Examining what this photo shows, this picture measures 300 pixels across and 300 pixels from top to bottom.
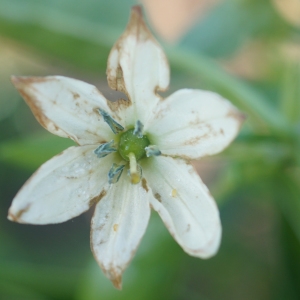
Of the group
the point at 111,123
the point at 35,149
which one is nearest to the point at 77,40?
the point at 35,149

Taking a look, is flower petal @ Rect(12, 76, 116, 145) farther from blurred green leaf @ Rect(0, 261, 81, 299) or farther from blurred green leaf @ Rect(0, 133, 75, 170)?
blurred green leaf @ Rect(0, 261, 81, 299)

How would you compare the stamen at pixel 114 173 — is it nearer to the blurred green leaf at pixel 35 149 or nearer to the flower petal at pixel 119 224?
the flower petal at pixel 119 224

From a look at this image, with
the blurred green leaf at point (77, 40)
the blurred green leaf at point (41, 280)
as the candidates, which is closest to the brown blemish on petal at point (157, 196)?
the blurred green leaf at point (77, 40)

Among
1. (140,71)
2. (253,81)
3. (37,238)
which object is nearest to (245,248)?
(253,81)

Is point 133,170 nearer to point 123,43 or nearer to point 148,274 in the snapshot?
point 123,43

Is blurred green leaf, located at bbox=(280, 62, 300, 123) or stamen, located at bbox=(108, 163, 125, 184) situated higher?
stamen, located at bbox=(108, 163, 125, 184)

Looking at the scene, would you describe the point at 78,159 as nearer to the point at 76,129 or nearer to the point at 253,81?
the point at 76,129

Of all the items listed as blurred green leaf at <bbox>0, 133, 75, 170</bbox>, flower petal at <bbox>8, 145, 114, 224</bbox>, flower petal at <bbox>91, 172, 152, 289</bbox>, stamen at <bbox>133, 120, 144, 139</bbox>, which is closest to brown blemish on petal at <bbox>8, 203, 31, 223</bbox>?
flower petal at <bbox>8, 145, 114, 224</bbox>
